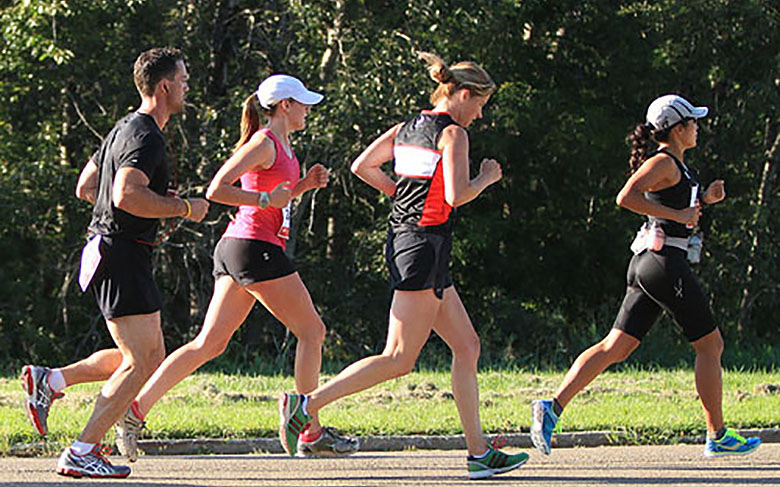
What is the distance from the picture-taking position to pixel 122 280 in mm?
6723

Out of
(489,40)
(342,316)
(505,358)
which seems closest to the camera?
(505,358)

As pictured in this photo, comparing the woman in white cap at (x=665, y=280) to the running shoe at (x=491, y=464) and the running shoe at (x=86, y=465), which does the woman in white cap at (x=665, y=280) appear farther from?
the running shoe at (x=86, y=465)

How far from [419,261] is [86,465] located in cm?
188

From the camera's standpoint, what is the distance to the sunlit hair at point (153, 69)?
6.88 m

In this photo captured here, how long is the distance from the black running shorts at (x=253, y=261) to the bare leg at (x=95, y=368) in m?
0.73

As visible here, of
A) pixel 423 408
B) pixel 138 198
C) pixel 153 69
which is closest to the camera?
pixel 138 198

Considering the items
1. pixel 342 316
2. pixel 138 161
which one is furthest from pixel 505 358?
pixel 138 161

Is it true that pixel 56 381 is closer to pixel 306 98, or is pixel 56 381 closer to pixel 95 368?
pixel 95 368

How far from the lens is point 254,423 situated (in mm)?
9320

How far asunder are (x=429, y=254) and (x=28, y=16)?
38.7 feet

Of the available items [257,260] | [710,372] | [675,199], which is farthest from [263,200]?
[710,372]

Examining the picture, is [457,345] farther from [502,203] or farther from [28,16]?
[502,203]

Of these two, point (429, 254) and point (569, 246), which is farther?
point (569, 246)

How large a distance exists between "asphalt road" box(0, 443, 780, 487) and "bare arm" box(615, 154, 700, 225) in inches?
54.3
